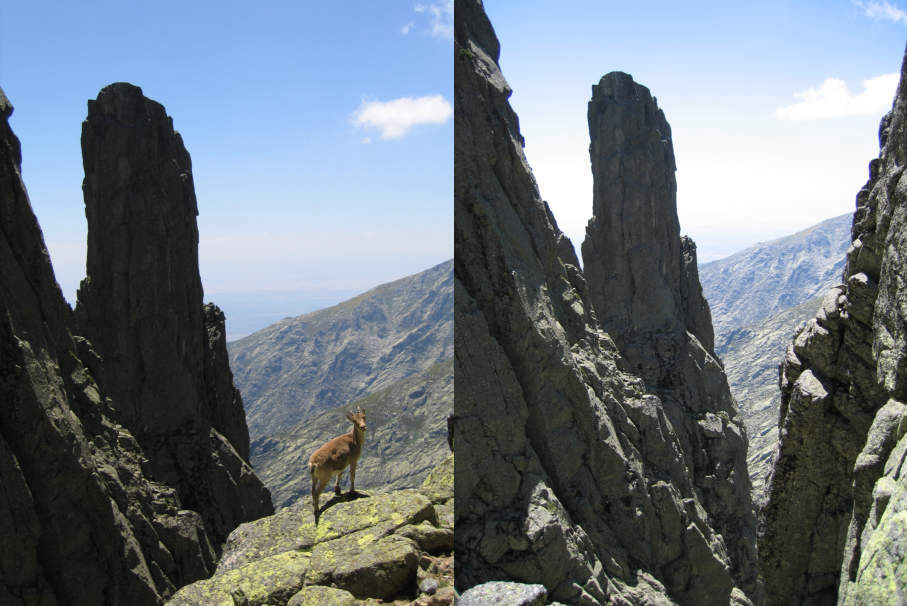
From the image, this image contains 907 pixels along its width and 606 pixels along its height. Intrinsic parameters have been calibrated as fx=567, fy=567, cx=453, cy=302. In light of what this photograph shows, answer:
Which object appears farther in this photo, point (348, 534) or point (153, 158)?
point (153, 158)

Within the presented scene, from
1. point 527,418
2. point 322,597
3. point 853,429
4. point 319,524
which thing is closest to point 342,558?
point 322,597

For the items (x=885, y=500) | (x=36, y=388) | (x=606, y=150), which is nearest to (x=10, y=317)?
(x=36, y=388)

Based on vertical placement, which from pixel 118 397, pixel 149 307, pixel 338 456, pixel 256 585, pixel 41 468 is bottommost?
pixel 256 585

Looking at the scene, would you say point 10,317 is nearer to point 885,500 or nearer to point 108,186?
point 885,500

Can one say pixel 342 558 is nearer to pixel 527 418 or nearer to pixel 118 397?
pixel 527 418

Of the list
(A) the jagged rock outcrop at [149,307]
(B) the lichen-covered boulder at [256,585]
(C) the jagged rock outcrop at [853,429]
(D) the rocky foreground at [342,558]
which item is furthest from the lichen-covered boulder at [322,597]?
(A) the jagged rock outcrop at [149,307]

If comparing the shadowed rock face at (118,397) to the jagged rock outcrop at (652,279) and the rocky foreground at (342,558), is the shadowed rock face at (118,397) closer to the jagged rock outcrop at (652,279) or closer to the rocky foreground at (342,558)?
the rocky foreground at (342,558)
